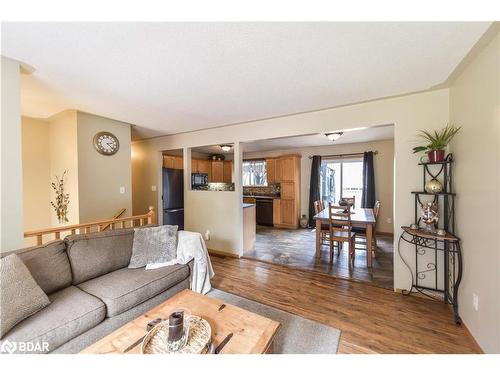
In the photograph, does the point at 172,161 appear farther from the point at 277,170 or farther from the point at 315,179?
the point at 315,179

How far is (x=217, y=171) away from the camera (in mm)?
6586

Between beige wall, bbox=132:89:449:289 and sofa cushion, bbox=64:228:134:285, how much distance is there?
5.88 ft

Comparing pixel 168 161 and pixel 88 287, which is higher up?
pixel 168 161

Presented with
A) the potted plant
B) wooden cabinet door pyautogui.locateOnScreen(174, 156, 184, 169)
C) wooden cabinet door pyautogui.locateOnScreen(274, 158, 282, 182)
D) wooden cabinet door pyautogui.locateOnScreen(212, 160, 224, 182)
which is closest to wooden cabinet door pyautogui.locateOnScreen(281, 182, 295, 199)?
wooden cabinet door pyautogui.locateOnScreen(274, 158, 282, 182)

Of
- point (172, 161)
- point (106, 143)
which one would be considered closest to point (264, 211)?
point (172, 161)

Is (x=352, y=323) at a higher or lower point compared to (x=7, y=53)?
lower

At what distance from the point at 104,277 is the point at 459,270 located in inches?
130

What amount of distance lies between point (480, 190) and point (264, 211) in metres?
4.92

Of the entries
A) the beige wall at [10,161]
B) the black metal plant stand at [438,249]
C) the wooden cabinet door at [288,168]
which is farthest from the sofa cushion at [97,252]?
the wooden cabinet door at [288,168]

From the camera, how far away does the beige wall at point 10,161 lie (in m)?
1.61

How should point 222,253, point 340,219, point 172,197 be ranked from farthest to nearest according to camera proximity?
point 172,197, point 222,253, point 340,219
